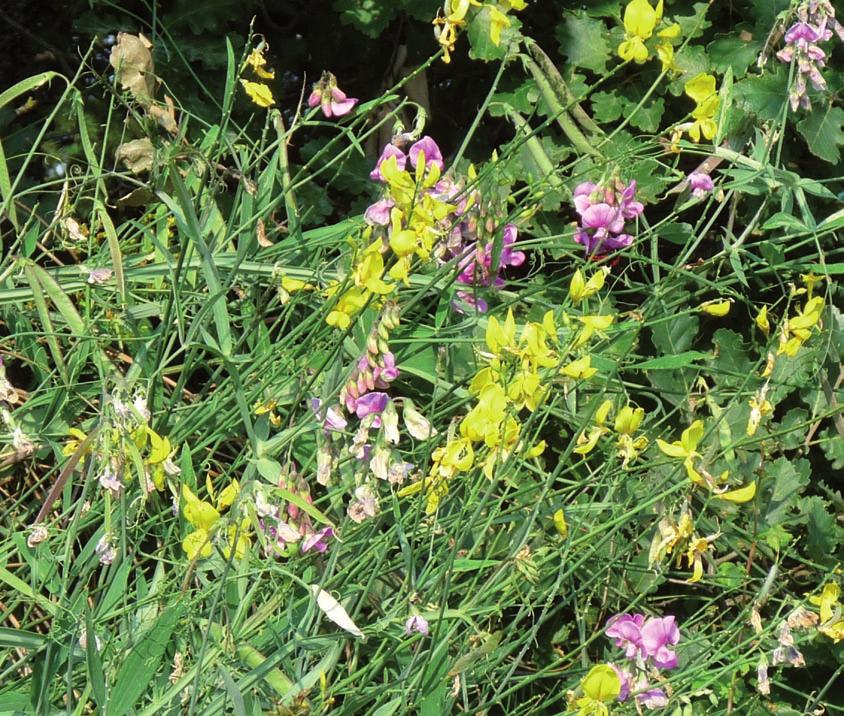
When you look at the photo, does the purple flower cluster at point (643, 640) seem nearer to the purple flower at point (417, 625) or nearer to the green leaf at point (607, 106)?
the purple flower at point (417, 625)

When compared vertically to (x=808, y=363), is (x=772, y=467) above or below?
below

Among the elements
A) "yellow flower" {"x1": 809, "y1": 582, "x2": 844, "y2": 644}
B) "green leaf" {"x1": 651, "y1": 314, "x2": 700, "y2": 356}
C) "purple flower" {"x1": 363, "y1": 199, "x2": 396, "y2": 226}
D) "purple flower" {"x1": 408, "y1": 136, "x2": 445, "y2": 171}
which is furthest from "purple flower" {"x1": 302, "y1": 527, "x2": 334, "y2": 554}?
"green leaf" {"x1": 651, "y1": 314, "x2": 700, "y2": 356}

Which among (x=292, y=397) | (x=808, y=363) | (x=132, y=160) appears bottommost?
(x=808, y=363)

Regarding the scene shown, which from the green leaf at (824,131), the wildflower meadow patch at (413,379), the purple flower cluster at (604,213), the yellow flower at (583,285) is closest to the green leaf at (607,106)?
the wildflower meadow patch at (413,379)

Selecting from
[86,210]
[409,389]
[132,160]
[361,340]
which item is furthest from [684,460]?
[86,210]

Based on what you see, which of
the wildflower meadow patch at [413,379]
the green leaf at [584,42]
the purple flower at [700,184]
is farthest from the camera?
the green leaf at [584,42]

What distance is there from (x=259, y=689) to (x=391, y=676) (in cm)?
34

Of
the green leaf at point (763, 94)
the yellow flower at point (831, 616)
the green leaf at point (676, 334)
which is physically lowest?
the yellow flower at point (831, 616)

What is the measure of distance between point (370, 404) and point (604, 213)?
40 cm

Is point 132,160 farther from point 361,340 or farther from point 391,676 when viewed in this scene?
point 391,676

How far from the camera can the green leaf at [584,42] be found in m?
1.88

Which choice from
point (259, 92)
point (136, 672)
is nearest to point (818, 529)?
point (259, 92)

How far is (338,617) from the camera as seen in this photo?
0.96m

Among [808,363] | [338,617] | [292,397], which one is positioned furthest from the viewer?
[808,363]
